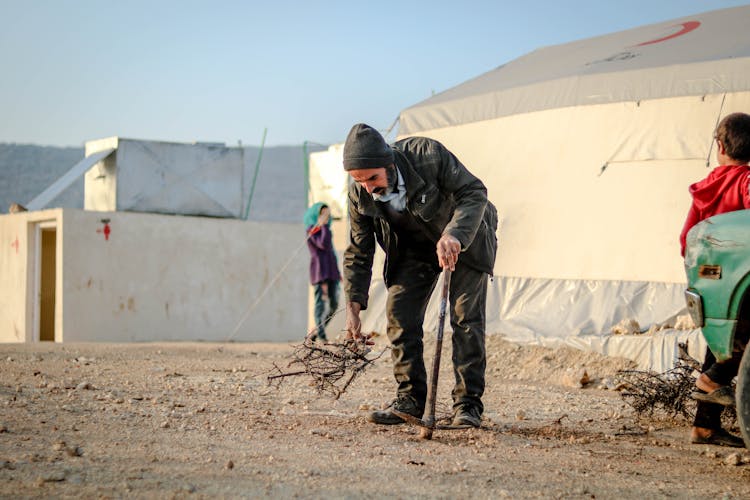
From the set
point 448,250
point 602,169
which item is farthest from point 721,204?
point 602,169

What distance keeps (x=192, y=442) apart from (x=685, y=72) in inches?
230

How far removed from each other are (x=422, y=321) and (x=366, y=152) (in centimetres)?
99

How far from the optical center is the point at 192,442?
12.8 feet

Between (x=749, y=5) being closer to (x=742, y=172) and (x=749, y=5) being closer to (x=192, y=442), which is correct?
(x=742, y=172)

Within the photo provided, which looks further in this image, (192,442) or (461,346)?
(461,346)

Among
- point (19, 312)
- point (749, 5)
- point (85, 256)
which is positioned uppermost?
point (749, 5)

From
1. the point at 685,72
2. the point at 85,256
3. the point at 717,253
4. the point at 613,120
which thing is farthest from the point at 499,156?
the point at 85,256

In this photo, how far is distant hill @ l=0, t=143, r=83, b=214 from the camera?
3494cm

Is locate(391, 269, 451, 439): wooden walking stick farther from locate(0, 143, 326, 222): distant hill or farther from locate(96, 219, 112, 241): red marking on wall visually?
locate(0, 143, 326, 222): distant hill

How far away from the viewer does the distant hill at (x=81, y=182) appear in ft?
117

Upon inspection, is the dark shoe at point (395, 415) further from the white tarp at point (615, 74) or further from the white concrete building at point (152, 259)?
the white concrete building at point (152, 259)

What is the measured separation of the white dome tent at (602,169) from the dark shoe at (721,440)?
2751 millimetres

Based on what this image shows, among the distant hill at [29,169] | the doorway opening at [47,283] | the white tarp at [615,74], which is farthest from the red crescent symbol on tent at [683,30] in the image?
the distant hill at [29,169]

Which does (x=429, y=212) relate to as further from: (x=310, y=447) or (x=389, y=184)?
(x=310, y=447)
